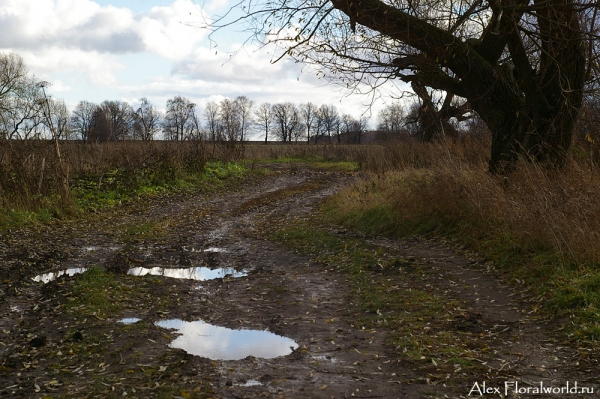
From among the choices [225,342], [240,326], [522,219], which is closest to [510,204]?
[522,219]

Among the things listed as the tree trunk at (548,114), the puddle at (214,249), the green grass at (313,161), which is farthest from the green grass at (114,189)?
the green grass at (313,161)

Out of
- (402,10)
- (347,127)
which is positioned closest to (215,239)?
(402,10)

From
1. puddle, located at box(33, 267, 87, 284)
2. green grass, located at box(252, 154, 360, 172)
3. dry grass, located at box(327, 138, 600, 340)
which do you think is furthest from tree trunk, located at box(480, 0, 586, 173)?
green grass, located at box(252, 154, 360, 172)

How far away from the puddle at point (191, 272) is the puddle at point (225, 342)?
2491mm

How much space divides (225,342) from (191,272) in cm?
363

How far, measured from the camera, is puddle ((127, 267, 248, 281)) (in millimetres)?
9078

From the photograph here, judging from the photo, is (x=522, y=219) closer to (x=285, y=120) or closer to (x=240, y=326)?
(x=240, y=326)

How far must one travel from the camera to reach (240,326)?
6504 millimetres

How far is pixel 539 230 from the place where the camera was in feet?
27.1

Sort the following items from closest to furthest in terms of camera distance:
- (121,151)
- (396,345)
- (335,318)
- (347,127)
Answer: (396,345) < (335,318) < (121,151) < (347,127)

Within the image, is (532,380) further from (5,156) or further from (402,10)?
(5,156)

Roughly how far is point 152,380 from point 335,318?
262cm

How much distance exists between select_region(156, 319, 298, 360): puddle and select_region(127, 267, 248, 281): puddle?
249cm

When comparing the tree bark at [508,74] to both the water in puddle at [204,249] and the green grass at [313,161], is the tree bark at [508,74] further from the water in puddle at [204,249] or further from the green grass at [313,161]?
the green grass at [313,161]
